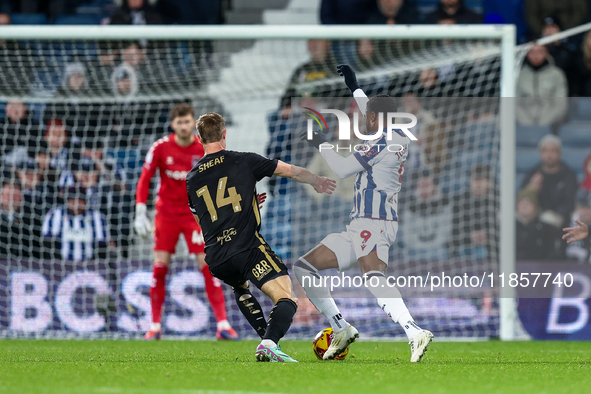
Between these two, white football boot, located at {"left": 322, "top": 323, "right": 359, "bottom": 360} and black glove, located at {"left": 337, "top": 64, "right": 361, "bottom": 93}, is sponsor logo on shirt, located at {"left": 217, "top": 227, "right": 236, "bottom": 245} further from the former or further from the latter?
black glove, located at {"left": 337, "top": 64, "right": 361, "bottom": 93}

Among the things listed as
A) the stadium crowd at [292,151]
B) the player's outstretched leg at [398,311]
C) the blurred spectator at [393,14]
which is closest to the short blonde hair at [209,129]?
the player's outstretched leg at [398,311]

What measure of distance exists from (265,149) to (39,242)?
287 centimetres

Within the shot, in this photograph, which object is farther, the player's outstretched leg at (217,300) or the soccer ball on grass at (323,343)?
the player's outstretched leg at (217,300)

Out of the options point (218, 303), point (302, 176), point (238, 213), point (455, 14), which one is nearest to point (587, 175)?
point (455, 14)

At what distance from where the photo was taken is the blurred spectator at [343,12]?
467 inches

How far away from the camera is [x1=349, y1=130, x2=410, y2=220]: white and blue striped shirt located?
5.64m

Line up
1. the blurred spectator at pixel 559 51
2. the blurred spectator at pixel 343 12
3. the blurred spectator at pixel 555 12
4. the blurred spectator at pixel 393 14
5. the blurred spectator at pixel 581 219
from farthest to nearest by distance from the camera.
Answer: the blurred spectator at pixel 343 12, the blurred spectator at pixel 555 12, the blurred spectator at pixel 393 14, the blurred spectator at pixel 559 51, the blurred spectator at pixel 581 219

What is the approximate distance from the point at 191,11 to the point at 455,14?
3848mm

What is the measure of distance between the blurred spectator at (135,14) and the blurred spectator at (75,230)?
111 inches

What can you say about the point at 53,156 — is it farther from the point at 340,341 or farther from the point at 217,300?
the point at 340,341

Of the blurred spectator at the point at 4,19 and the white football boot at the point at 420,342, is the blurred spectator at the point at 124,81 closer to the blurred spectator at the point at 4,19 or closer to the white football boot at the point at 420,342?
the blurred spectator at the point at 4,19

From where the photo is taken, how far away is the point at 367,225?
572 cm

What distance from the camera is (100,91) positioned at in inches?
405

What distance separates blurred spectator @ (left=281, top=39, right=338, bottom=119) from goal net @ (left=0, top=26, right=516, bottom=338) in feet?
0.08
